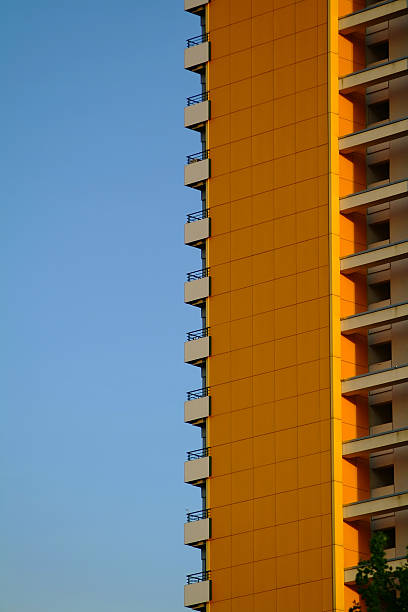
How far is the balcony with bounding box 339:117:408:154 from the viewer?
92250 mm

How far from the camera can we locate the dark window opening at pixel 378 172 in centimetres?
9562

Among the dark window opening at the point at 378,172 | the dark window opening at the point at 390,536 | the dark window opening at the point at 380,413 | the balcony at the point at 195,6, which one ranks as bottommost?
the dark window opening at the point at 390,536

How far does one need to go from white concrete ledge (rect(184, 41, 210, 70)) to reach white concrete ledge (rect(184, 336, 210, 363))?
50.5ft

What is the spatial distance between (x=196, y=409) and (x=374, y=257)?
12.3 m

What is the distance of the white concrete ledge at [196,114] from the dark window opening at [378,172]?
9.82 m

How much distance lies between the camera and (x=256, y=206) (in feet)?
314

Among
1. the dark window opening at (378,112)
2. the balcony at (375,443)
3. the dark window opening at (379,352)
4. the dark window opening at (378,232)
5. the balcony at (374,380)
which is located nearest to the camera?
the balcony at (375,443)

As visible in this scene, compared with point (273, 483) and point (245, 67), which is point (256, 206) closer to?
point (245, 67)

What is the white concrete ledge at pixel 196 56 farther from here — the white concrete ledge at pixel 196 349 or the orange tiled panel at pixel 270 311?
the white concrete ledge at pixel 196 349

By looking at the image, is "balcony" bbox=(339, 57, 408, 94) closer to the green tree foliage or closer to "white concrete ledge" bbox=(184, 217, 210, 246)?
"white concrete ledge" bbox=(184, 217, 210, 246)

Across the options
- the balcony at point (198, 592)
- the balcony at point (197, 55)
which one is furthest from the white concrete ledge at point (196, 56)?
the balcony at point (198, 592)

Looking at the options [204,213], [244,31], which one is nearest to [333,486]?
[204,213]

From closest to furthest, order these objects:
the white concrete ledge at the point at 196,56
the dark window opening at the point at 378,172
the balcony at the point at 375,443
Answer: the balcony at the point at 375,443
the dark window opening at the point at 378,172
the white concrete ledge at the point at 196,56

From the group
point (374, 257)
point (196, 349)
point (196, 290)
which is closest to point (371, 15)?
point (374, 257)
